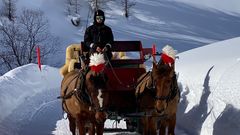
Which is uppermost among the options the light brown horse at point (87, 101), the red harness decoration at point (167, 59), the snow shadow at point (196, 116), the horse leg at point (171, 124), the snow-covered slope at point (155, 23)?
the red harness decoration at point (167, 59)

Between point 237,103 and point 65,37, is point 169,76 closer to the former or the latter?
point 237,103

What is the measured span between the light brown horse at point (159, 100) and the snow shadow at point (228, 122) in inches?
35.2

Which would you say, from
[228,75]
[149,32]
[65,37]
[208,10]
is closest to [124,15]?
[149,32]

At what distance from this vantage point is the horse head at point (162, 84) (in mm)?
7480

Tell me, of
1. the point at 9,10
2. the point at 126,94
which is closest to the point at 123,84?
the point at 126,94

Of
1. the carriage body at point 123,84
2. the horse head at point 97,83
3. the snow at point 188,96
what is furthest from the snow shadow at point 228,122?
the horse head at point 97,83

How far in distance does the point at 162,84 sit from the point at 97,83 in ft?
3.43

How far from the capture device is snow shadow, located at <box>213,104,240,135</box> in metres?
8.53

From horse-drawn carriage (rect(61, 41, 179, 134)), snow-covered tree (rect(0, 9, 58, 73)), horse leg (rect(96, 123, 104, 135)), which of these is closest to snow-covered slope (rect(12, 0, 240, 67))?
snow-covered tree (rect(0, 9, 58, 73))

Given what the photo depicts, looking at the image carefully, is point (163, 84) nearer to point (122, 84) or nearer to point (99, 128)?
point (99, 128)

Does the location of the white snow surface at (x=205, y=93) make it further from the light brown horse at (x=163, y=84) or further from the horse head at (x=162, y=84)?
the horse head at (x=162, y=84)

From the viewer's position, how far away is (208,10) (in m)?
59.9

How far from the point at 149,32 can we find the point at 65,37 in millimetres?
8273

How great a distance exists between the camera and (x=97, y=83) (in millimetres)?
7902
